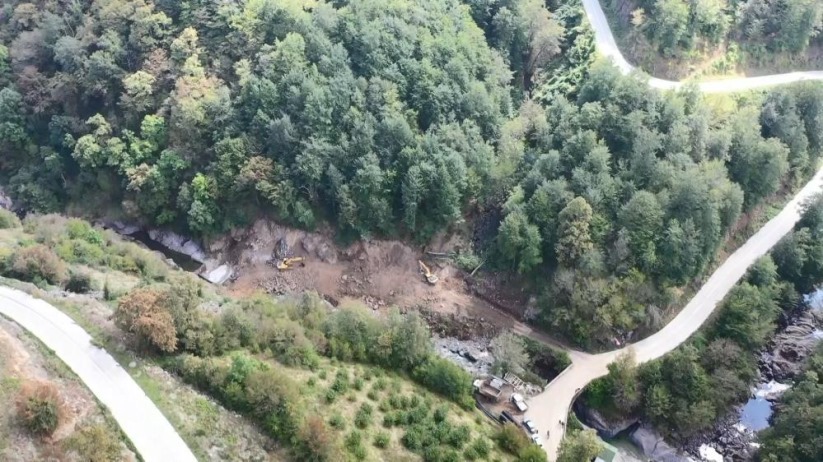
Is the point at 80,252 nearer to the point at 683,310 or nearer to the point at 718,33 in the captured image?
the point at 683,310

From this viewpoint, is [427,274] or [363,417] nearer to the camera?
[363,417]

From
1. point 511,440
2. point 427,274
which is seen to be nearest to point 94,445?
point 511,440

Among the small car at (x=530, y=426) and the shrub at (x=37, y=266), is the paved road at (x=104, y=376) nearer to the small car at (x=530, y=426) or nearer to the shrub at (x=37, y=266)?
the shrub at (x=37, y=266)

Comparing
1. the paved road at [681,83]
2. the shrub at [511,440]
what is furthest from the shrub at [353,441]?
the paved road at [681,83]

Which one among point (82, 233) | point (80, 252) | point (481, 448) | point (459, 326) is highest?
point (80, 252)

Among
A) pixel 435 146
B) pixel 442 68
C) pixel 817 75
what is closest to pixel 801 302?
pixel 817 75

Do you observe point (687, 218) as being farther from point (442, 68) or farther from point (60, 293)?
point (60, 293)
